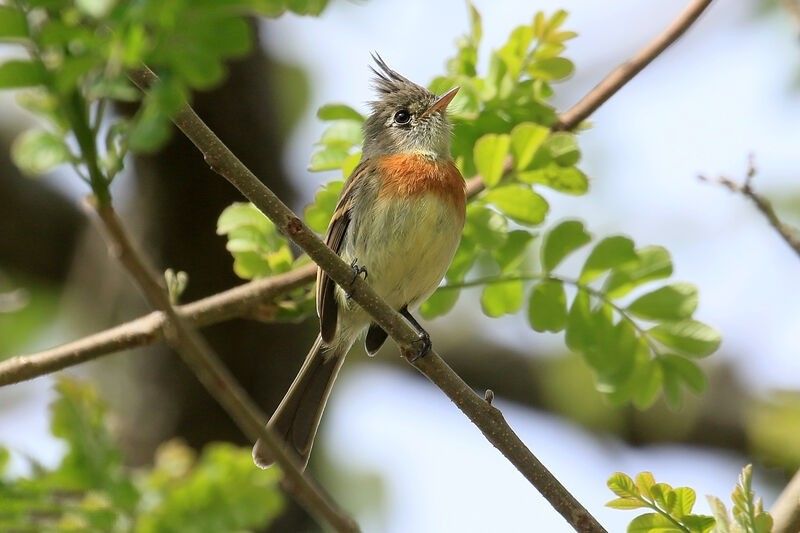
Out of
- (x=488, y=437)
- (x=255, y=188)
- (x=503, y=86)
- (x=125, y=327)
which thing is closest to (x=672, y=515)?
(x=488, y=437)

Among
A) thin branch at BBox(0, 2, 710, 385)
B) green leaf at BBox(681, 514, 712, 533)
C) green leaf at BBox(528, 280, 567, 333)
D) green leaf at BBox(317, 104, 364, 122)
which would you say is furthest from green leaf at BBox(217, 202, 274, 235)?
green leaf at BBox(681, 514, 712, 533)

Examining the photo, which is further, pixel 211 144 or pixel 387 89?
pixel 387 89

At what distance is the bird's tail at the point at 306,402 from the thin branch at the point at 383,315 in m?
1.41

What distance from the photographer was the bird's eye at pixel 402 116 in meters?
5.21

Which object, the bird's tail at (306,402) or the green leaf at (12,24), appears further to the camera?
the bird's tail at (306,402)

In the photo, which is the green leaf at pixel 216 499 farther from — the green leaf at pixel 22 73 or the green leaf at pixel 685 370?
the green leaf at pixel 685 370

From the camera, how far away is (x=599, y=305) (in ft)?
11.9

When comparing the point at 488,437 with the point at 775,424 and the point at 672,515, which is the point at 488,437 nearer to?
the point at 672,515

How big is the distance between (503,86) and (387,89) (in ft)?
5.68

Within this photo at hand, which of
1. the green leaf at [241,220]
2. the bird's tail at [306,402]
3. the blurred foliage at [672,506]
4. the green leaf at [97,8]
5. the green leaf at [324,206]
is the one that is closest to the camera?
the green leaf at [97,8]

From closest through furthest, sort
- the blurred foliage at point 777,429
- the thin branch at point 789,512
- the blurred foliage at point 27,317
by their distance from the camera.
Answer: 1. the thin branch at point 789,512
2. the blurred foliage at point 777,429
3. the blurred foliage at point 27,317

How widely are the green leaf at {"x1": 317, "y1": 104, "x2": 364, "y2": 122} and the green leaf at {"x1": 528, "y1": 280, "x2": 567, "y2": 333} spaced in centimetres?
88

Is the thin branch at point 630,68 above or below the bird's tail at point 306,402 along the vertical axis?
above

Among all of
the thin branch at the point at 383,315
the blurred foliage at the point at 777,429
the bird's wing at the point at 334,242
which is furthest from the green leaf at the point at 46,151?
the blurred foliage at the point at 777,429
